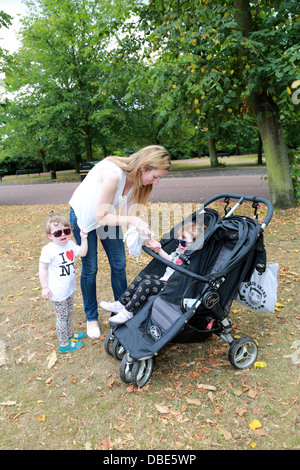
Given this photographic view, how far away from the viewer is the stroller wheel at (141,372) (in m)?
2.90

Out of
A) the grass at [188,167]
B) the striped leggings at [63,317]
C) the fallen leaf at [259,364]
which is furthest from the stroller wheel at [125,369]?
the grass at [188,167]

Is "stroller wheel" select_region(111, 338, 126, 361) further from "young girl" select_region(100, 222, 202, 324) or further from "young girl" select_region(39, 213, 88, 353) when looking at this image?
"young girl" select_region(39, 213, 88, 353)

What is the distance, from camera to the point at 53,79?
23.4m

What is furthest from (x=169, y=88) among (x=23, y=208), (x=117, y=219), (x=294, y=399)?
(x=23, y=208)

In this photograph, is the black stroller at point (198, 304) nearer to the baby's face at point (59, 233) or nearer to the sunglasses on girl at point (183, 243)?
the sunglasses on girl at point (183, 243)

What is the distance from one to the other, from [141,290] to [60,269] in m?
0.77

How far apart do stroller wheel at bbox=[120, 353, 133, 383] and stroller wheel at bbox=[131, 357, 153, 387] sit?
6 cm

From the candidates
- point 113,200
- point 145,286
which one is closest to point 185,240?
point 145,286

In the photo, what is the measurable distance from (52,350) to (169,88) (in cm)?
591

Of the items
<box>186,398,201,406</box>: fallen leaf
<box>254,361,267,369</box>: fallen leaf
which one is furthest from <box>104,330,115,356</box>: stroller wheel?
<box>254,361,267,369</box>: fallen leaf

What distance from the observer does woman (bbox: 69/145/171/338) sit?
9.61 ft

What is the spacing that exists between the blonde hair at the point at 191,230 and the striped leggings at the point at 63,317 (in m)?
1.27

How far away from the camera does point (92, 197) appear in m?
3.13
